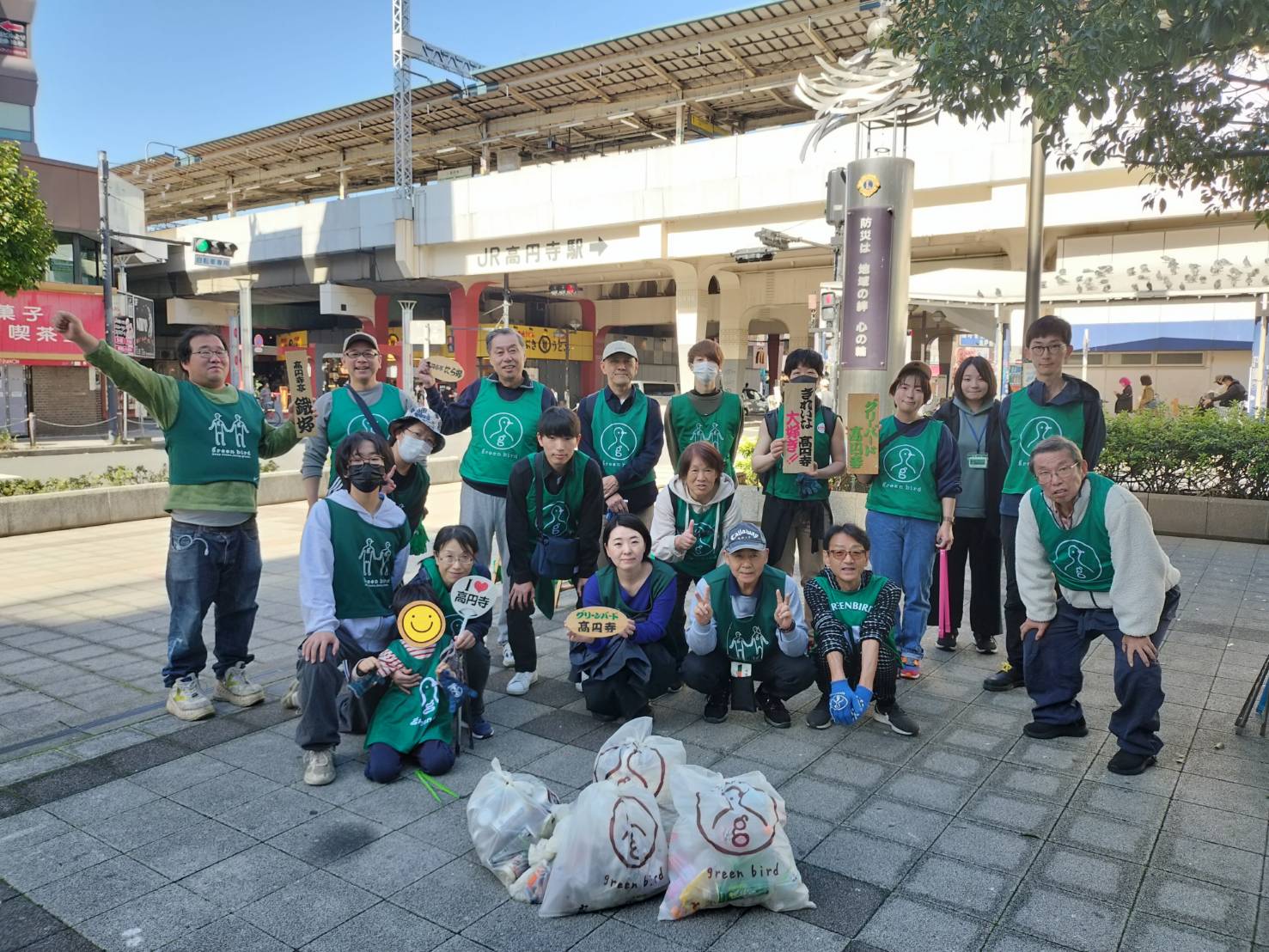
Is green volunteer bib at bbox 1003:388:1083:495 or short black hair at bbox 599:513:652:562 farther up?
green volunteer bib at bbox 1003:388:1083:495

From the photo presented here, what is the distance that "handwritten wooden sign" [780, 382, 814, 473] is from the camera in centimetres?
477

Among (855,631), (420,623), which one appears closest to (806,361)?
(855,631)

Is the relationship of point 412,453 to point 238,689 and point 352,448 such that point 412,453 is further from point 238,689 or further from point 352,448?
point 238,689

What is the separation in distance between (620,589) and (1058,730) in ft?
6.81

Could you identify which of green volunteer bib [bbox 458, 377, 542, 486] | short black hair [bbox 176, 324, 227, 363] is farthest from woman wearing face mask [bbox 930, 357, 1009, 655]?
short black hair [bbox 176, 324, 227, 363]

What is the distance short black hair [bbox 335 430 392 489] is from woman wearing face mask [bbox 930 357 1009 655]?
3079mm

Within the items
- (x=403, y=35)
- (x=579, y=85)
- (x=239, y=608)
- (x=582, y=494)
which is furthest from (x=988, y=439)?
(x=403, y=35)

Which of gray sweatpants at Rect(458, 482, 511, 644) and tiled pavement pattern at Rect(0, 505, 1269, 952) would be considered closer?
tiled pavement pattern at Rect(0, 505, 1269, 952)

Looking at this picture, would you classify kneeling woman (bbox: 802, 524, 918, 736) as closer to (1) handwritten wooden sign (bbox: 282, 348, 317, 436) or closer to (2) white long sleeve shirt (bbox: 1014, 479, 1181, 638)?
(2) white long sleeve shirt (bbox: 1014, 479, 1181, 638)

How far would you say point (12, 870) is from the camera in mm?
2820

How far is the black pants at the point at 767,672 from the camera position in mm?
4004

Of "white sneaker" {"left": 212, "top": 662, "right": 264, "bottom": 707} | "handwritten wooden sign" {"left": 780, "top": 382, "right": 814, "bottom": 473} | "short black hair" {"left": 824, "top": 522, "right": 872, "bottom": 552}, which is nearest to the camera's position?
"short black hair" {"left": 824, "top": 522, "right": 872, "bottom": 552}

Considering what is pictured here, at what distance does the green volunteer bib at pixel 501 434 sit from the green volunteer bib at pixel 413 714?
1330mm

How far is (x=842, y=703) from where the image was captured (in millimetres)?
3730
